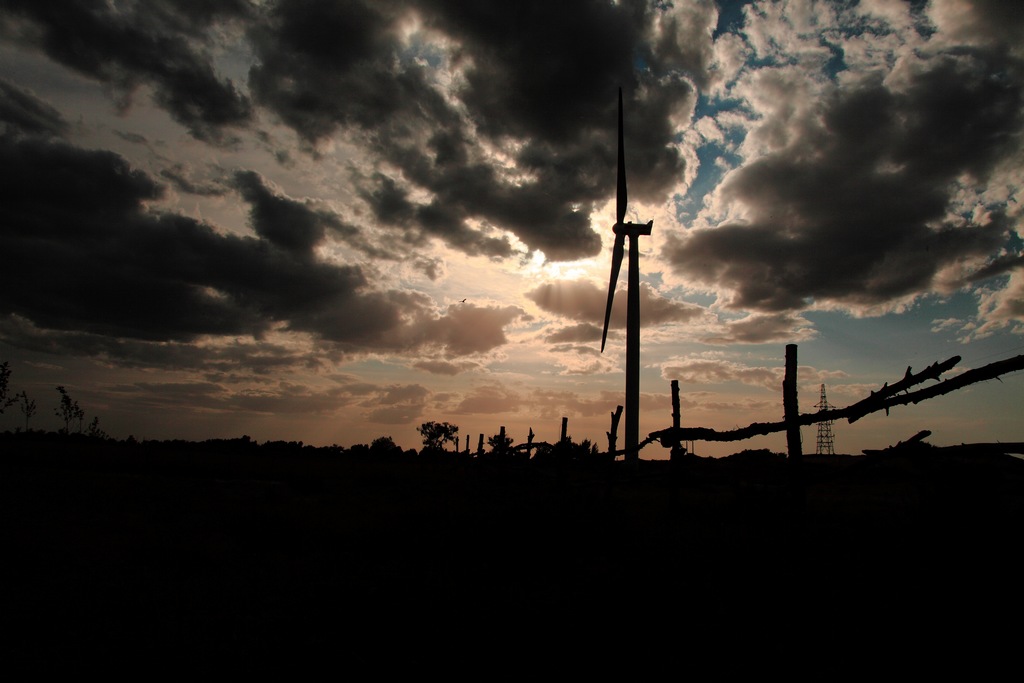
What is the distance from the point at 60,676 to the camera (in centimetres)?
491

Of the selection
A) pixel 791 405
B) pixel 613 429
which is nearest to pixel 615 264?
pixel 613 429

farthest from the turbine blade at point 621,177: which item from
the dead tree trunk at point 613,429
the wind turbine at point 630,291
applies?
the dead tree trunk at point 613,429

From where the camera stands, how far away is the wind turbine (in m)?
29.1

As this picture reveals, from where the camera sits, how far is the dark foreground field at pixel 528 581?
16.2 ft

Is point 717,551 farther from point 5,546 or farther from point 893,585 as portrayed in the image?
point 5,546

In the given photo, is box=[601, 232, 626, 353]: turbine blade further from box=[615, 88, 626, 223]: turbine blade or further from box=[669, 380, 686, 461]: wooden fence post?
box=[669, 380, 686, 461]: wooden fence post

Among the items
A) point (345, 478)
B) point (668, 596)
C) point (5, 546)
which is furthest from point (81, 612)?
point (345, 478)

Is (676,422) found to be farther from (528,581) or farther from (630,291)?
(630,291)

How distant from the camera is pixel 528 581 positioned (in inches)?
277

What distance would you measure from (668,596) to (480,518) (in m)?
5.24

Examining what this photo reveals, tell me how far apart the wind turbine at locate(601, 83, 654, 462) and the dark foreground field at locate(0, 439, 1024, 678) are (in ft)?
57.0

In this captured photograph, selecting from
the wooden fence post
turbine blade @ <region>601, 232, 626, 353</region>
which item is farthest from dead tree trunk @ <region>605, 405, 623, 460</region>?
turbine blade @ <region>601, 232, 626, 353</region>

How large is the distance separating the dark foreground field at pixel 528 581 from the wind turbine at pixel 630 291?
684 inches

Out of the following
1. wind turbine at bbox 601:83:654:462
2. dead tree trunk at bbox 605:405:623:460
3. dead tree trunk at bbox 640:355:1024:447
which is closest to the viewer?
dead tree trunk at bbox 640:355:1024:447
